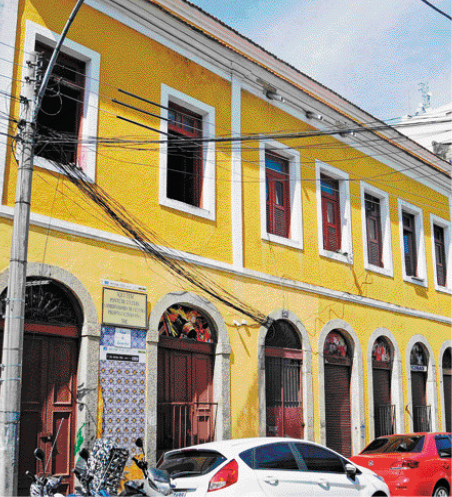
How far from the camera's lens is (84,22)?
1272cm

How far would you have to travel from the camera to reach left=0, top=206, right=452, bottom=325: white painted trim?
11.5 m

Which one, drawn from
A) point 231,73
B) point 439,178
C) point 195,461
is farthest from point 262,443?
point 439,178

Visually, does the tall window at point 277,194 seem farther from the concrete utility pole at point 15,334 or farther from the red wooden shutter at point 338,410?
the concrete utility pole at point 15,334

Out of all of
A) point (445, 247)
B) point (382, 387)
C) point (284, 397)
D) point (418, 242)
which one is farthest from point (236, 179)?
point (445, 247)

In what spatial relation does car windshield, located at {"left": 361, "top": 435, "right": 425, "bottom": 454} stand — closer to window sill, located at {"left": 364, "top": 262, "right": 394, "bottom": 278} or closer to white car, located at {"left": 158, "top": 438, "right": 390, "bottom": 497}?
white car, located at {"left": 158, "top": 438, "right": 390, "bottom": 497}

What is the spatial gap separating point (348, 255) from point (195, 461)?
10305 millimetres

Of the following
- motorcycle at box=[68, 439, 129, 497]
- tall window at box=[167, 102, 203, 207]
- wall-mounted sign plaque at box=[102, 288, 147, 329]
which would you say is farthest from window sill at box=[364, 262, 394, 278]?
motorcycle at box=[68, 439, 129, 497]

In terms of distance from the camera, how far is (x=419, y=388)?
20.4m

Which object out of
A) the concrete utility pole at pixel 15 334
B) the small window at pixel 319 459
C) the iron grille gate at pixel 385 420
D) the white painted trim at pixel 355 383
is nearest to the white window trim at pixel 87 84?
the concrete utility pole at pixel 15 334

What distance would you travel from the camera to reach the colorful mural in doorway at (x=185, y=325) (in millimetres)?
13367

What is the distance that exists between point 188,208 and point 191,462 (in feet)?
20.3

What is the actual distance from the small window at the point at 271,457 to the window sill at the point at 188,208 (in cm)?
565

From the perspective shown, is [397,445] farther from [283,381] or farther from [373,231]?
[373,231]

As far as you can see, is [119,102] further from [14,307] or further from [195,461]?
[195,461]
